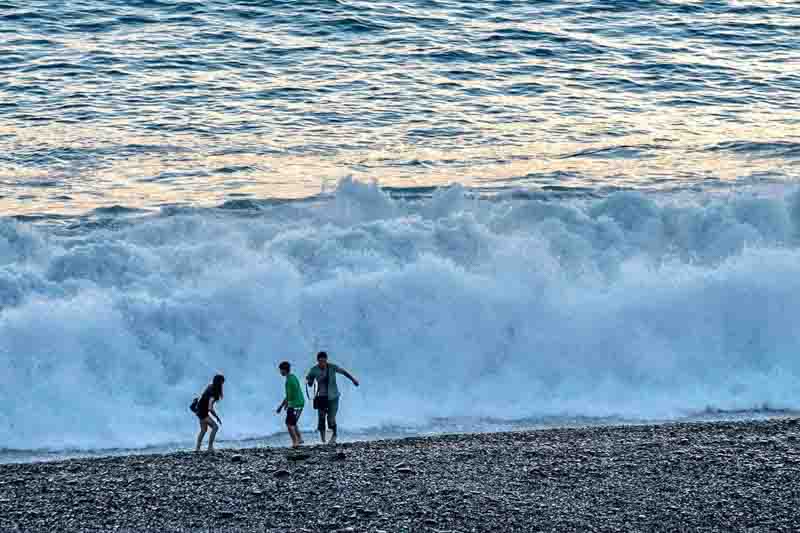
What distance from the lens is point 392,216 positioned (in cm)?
2475

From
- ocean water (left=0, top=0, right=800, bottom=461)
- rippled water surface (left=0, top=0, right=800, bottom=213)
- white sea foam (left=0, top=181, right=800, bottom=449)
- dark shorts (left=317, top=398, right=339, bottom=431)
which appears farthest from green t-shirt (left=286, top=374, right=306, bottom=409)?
rippled water surface (left=0, top=0, right=800, bottom=213)

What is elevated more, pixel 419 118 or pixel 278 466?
pixel 419 118

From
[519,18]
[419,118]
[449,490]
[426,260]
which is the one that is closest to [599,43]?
[519,18]

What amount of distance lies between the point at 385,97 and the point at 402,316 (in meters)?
9.74

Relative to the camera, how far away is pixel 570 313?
70.4 ft

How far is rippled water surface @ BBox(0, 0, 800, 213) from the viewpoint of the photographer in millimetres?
26391

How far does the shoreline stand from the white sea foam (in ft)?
8.34

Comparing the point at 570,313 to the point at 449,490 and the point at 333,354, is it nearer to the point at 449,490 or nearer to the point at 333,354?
the point at 333,354

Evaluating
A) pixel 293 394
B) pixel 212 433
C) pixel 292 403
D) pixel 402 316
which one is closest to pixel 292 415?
pixel 292 403

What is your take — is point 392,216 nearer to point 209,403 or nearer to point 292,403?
point 292,403

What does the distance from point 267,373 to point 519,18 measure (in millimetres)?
17851

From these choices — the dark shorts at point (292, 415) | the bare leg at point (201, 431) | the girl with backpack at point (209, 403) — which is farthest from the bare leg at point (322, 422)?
the bare leg at point (201, 431)

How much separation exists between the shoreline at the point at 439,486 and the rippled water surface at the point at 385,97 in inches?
386

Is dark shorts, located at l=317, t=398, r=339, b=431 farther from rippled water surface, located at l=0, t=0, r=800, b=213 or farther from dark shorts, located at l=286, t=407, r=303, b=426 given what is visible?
rippled water surface, located at l=0, t=0, r=800, b=213
